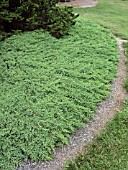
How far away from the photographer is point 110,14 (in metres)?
10.2

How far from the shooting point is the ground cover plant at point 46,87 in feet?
9.56

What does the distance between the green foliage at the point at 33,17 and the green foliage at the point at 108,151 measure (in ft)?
7.61

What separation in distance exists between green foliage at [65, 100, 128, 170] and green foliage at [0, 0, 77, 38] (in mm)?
2320

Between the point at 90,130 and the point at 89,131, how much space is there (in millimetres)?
24

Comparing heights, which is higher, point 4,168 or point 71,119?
point 71,119

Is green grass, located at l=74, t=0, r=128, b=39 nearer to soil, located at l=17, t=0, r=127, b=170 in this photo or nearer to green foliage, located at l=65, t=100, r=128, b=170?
soil, located at l=17, t=0, r=127, b=170

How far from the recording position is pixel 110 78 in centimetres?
421

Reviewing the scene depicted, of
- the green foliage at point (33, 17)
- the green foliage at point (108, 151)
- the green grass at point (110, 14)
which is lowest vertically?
the green foliage at point (108, 151)

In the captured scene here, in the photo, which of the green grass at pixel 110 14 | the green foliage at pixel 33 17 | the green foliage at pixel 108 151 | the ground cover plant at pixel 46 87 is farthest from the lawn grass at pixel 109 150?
the green grass at pixel 110 14

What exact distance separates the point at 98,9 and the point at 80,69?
7.77 m

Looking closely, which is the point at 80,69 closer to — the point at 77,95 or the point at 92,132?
the point at 77,95

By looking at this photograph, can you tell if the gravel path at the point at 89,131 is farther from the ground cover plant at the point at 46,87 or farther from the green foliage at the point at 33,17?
the green foliage at the point at 33,17

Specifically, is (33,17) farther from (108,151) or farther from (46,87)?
(108,151)

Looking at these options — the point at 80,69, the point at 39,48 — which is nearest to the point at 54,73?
the point at 80,69
